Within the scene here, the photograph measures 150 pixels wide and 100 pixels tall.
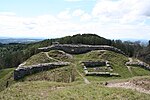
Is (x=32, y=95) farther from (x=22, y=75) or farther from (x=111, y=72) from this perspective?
(x=22, y=75)

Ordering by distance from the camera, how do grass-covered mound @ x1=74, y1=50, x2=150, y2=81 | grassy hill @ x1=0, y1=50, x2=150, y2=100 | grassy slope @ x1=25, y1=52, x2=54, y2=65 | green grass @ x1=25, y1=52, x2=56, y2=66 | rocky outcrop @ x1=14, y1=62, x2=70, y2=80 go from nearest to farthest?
grassy hill @ x1=0, y1=50, x2=150, y2=100 → grass-covered mound @ x1=74, y1=50, x2=150, y2=81 → rocky outcrop @ x1=14, y1=62, x2=70, y2=80 → green grass @ x1=25, y1=52, x2=56, y2=66 → grassy slope @ x1=25, y1=52, x2=54, y2=65

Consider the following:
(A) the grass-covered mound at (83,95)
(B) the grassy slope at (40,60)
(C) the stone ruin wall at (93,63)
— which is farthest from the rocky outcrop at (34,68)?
(A) the grass-covered mound at (83,95)

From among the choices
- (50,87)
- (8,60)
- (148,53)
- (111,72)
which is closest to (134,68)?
(111,72)

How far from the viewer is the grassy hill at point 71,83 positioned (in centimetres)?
2462

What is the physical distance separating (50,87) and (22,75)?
26.8 metres

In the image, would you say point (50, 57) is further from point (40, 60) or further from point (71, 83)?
point (71, 83)

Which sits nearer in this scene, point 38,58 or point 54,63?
point 54,63

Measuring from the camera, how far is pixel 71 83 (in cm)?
3547

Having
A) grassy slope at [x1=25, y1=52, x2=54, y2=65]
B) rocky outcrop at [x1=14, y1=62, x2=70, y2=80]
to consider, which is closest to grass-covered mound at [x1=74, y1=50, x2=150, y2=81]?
rocky outcrop at [x1=14, y1=62, x2=70, y2=80]

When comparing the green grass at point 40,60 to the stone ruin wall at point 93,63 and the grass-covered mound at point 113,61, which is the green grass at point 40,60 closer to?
the grass-covered mound at point 113,61

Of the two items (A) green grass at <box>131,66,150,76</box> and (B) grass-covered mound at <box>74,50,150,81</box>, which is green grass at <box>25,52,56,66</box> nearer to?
(B) grass-covered mound at <box>74,50,150,81</box>

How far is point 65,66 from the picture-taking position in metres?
56.0

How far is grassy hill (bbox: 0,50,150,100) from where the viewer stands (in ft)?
80.8


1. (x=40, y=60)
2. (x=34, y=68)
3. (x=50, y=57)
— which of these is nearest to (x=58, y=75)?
(x=34, y=68)
